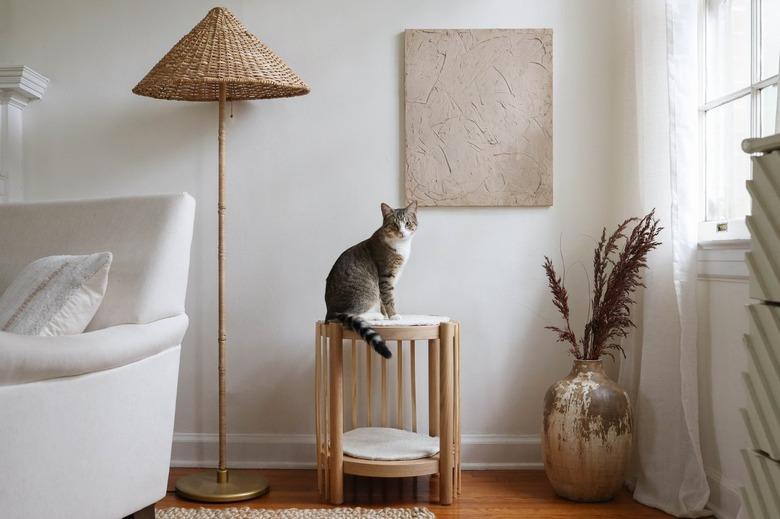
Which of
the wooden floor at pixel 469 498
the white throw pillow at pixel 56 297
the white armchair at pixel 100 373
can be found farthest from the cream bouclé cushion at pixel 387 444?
the white throw pillow at pixel 56 297

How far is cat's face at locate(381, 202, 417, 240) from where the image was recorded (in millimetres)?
2473

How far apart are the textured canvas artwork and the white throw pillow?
1327 mm

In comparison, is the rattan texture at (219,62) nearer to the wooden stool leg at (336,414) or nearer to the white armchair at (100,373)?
the white armchair at (100,373)

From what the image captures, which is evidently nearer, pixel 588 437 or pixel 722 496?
pixel 722 496

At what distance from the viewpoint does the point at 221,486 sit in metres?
2.59

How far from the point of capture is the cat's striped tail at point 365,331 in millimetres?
2262

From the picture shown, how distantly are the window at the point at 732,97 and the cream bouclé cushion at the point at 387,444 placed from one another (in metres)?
1.17

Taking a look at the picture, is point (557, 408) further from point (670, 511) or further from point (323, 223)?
point (323, 223)

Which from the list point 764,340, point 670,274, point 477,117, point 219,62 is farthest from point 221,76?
point 764,340

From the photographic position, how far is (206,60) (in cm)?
247

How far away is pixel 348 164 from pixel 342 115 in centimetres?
20

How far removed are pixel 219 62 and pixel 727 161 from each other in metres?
1.70

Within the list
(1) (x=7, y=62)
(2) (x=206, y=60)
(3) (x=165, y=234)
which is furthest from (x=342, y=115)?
(1) (x=7, y=62)

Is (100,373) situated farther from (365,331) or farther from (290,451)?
(290,451)
